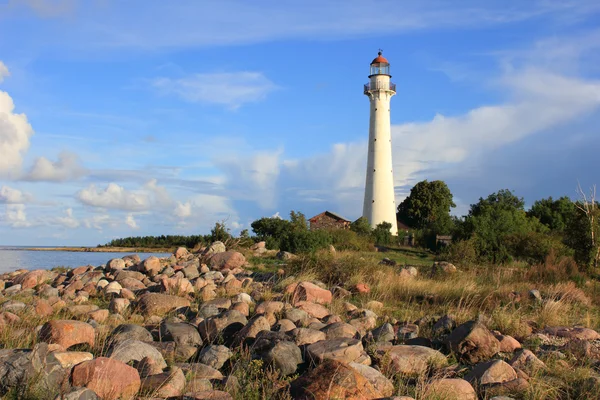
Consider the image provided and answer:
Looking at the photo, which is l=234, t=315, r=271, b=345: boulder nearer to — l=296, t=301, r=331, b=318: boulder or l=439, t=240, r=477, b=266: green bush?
l=296, t=301, r=331, b=318: boulder

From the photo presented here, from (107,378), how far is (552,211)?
187 feet

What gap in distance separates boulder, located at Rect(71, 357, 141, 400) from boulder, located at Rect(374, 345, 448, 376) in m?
3.16

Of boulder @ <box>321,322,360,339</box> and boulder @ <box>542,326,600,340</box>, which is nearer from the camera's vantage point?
boulder @ <box>321,322,360,339</box>

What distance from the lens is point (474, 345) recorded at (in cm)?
815

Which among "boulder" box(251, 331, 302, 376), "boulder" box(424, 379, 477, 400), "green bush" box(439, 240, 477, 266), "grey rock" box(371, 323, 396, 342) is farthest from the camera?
"green bush" box(439, 240, 477, 266)

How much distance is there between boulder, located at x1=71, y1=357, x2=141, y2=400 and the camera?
19.0ft

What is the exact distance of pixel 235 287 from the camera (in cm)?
1416

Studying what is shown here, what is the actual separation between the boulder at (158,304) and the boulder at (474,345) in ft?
19.2

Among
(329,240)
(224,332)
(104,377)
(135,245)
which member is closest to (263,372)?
(104,377)

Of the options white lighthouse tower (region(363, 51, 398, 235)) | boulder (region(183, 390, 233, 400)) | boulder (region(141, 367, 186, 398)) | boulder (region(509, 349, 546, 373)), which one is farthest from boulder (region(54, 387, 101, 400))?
white lighthouse tower (region(363, 51, 398, 235))

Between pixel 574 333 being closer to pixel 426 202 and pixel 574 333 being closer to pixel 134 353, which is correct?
pixel 134 353

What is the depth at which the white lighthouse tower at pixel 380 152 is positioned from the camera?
45.6 metres

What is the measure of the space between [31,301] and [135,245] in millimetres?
23341

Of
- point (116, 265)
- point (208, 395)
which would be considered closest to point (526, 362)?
point (208, 395)
